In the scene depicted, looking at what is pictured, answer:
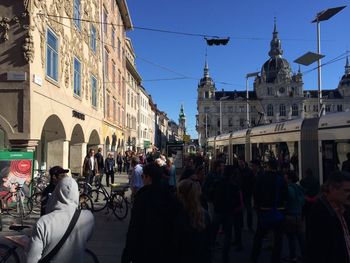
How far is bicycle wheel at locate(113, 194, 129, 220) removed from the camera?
38.2 ft

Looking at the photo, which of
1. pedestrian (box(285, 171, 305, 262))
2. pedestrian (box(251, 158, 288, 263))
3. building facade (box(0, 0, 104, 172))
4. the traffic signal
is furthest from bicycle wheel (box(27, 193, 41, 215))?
the traffic signal

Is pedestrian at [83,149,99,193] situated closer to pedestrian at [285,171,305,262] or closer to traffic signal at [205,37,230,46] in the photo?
traffic signal at [205,37,230,46]

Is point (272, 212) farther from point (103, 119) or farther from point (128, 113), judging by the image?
point (128, 113)

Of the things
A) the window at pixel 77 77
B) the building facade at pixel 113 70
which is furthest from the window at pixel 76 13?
the building facade at pixel 113 70

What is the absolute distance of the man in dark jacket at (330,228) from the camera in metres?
2.93

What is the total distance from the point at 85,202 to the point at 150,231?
830 centimetres

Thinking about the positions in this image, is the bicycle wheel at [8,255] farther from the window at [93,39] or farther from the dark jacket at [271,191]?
the window at [93,39]

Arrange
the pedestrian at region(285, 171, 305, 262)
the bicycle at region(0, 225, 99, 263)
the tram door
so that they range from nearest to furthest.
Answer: the bicycle at region(0, 225, 99, 263), the pedestrian at region(285, 171, 305, 262), the tram door

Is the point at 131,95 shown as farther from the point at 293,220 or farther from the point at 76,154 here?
the point at 293,220

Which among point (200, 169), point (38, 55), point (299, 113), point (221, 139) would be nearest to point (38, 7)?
point (38, 55)

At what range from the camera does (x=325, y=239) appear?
9.69 feet

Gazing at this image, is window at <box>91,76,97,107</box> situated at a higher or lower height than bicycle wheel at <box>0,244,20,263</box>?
higher

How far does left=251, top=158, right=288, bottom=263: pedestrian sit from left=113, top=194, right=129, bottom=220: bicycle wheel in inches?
212

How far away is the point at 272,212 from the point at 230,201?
754 mm
